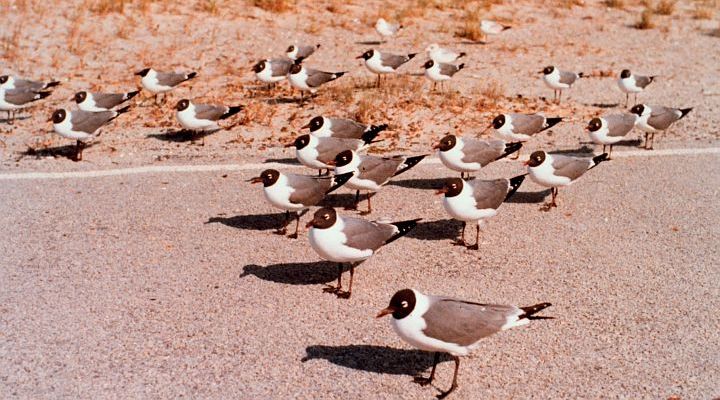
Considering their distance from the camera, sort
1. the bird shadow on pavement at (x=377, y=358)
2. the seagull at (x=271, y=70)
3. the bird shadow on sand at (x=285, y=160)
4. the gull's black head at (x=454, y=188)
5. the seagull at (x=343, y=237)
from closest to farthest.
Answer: the bird shadow on pavement at (x=377, y=358), the seagull at (x=343, y=237), the gull's black head at (x=454, y=188), the bird shadow on sand at (x=285, y=160), the seagull at (x=271, y=70)

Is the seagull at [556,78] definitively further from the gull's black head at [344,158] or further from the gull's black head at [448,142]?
the gull's black head at [344,158]

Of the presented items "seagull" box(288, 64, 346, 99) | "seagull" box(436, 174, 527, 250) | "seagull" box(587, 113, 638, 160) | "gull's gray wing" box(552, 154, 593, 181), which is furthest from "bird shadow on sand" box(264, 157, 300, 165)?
"seagull" box(587, 113, 638, 160)

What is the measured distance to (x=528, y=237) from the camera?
9398 mm

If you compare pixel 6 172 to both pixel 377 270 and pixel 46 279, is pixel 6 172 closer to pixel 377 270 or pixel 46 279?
pixel 46 279

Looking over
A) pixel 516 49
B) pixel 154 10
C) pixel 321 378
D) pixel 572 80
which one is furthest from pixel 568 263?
pixel 154 10

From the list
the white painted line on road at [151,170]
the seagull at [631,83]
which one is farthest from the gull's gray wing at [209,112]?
the seagull at [631,83]

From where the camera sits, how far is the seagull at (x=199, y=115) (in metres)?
12.6

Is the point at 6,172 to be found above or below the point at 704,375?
below

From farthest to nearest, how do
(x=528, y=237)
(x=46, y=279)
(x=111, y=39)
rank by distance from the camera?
(x=111, y=39), (x=528, y=237), (x=46, y=279)

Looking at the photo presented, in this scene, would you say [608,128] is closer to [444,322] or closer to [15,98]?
[444,322]

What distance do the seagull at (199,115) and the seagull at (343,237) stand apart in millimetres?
5652

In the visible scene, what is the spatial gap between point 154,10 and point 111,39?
2141 mm

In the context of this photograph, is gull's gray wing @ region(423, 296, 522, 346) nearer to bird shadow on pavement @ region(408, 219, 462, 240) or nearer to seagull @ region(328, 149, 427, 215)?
bird shadow on pavement @ region(408, 219, 462, 240)

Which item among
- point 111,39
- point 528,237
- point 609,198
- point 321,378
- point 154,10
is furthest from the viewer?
point 154,10
